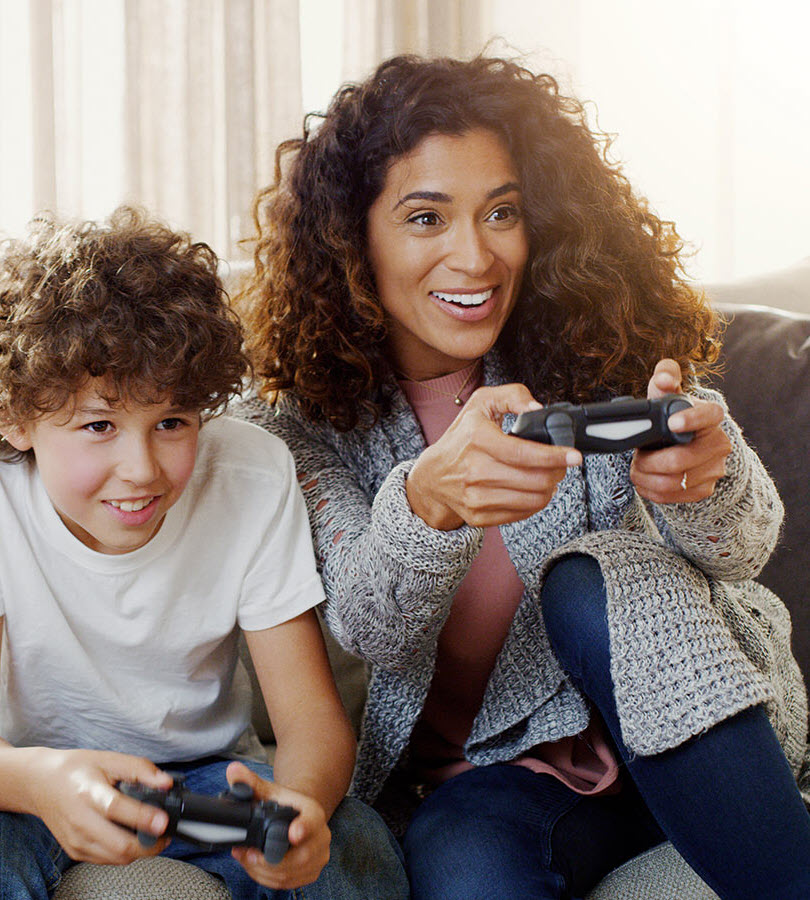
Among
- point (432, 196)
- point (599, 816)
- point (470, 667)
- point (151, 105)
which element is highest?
point (151, 105)

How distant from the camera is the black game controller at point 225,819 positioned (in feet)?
2.50

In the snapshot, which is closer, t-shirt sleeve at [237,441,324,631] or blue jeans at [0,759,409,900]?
blue jeans at [0,759,409,900]

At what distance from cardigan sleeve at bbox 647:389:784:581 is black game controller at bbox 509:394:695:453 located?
0.50 feet

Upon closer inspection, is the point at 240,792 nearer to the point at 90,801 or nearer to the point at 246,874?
the point at 90,801

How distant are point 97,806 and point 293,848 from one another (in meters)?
0.15

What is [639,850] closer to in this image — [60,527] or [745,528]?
[745,528]

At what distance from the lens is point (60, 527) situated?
1.05 metres

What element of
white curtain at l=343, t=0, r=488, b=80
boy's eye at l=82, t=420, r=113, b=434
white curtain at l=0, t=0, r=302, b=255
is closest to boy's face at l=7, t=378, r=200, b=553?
boy's eye at l=82, t=420, r=113, b=434

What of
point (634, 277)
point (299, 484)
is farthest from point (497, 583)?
point (634, 277)

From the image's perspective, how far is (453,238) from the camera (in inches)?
46.3

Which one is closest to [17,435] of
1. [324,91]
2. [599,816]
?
[599,816]

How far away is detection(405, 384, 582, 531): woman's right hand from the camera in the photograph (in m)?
0.88

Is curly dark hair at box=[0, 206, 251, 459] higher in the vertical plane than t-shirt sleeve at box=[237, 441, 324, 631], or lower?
higher

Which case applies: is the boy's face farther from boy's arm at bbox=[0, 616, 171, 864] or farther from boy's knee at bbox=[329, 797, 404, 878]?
boy's knee at bbox=[329, 797, 404, 878]
